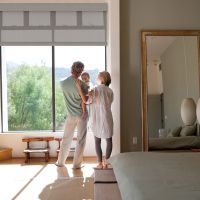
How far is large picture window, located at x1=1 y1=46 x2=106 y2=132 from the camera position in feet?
19.2

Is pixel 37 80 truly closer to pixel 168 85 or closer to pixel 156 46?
pixel 156 46

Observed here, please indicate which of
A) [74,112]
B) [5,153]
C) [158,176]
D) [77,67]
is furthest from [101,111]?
[158,176]

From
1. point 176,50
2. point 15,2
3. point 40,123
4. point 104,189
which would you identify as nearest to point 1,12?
point 15,2

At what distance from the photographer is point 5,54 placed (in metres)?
5.88

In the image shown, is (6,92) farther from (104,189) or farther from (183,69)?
(104,189)

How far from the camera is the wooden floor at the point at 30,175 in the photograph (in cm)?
342

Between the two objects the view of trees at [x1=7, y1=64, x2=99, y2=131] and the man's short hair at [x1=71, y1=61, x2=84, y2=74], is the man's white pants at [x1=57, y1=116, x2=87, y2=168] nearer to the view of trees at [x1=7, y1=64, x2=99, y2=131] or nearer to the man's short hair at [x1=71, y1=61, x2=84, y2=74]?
the man's short hair at [x1=71, y1=61, x2=84, y2=74]

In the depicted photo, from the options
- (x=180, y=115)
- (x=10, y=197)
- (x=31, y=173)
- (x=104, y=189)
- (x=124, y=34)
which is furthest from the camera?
(x=124, y=34)

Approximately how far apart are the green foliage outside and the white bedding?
3429 mm

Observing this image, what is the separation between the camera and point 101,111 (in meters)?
4.45

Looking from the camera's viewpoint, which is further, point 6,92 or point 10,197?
point 6,92

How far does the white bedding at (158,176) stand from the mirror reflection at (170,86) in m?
2.22

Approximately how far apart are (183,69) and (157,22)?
2.72ft

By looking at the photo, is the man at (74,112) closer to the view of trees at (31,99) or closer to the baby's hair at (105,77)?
the baby's hair at (105,77)
